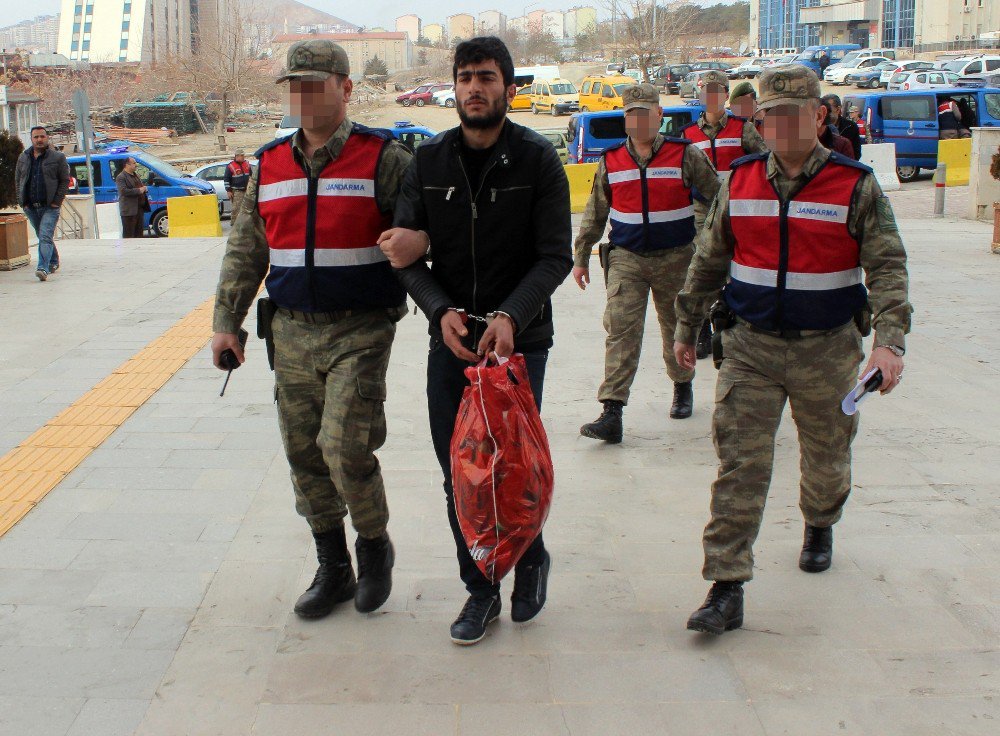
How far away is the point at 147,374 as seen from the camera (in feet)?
25.5

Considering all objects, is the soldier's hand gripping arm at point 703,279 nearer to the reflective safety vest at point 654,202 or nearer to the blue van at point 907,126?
the reflective safety vest at point 654,202

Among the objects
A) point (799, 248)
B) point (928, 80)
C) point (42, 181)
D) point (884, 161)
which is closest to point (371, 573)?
point (799, 248)

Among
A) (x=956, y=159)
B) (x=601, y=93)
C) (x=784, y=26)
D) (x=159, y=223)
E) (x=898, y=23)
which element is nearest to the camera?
(x=159, y=223)

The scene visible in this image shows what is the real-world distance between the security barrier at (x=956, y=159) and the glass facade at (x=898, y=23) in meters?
71.3

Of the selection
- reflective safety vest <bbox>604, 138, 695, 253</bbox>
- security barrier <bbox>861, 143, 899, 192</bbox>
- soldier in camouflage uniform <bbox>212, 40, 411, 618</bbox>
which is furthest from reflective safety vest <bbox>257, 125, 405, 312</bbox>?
security barrier <bbox>861, 143, 899, 192</bbox>

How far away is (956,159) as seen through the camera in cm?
2302

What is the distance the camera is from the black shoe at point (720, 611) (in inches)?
145

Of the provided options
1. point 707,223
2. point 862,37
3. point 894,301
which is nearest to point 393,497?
point 707,223

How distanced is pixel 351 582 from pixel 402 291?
111 cm

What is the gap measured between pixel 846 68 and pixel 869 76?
187 inches

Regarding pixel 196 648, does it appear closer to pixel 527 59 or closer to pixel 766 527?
pixel 766 527

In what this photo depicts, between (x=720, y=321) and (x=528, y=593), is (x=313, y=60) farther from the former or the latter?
(x=528, y=593)

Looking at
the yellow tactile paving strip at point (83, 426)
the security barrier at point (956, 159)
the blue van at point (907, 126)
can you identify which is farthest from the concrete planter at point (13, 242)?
the blue van at point (907, 126)

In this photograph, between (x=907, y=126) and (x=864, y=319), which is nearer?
(x=864, y=319)
